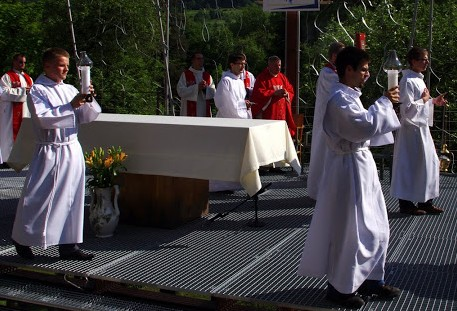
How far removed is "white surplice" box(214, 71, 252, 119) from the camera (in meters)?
8.91

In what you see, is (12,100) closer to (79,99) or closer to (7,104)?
(7,104)

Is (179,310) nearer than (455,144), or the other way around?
(179,310)

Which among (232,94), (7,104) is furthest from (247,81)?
(7,104)

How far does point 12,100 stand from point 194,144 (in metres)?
5.55

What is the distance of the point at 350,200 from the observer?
4398mm

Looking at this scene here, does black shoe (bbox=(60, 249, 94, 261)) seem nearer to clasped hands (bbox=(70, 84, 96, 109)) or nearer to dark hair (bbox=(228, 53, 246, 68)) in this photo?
clasped hands (bbox=(70, 84, 96, 109))

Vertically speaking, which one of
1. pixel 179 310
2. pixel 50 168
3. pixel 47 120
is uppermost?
pixel 47 120

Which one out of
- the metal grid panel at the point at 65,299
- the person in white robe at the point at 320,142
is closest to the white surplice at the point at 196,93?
the person in white robe at the point at 320,142

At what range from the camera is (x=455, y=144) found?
492 inches

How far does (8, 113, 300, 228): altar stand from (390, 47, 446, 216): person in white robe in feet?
3.73

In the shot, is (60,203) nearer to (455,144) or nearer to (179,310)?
(179,310)

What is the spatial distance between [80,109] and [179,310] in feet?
5.81

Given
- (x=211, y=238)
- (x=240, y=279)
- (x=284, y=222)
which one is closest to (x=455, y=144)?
(x=284, y=222)

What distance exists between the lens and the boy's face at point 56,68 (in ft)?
17.7
